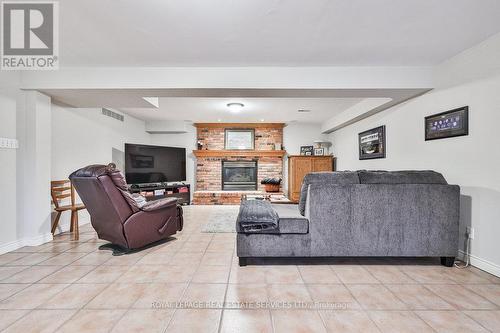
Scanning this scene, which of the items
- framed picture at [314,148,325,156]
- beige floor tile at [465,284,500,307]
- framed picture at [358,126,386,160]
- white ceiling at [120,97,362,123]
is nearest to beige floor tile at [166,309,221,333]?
beige floor tile at [465,284,500,307]

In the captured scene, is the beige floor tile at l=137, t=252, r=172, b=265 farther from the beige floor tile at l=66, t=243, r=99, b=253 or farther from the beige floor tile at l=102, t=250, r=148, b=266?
the beige floor tile at l=66, t=243, r=99, b=253

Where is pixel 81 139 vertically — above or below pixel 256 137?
below

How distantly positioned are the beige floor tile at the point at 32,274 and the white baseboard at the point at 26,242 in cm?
80

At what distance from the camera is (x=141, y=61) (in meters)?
2.85

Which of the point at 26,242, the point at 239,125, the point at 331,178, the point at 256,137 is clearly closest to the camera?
the point at 331,178

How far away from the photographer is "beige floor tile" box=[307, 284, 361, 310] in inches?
68.7

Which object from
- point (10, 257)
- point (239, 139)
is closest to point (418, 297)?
point (10, 257)

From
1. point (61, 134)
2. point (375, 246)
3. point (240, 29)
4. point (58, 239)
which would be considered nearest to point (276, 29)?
point (240, 29)

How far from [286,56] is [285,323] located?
8.54ft

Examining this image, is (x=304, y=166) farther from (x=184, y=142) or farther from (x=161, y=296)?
(x=161, y=296)

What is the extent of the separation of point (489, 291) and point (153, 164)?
5.96m

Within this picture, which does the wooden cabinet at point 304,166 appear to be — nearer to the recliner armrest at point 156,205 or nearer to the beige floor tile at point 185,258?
the recliner armrest at point 156,205

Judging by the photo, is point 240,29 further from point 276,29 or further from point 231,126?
point 231,126

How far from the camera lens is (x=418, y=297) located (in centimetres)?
187
